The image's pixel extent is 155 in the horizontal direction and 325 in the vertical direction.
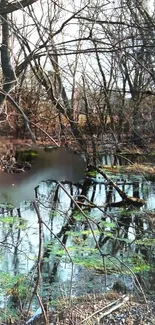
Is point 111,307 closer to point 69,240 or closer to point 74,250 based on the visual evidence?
point 74,250

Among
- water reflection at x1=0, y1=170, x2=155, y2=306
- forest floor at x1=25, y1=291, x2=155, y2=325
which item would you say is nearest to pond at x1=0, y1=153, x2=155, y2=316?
water reflection at x1=0, y1=170, x2=155, y2=306

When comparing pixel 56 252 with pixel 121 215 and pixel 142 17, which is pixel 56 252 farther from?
pixel 142 17

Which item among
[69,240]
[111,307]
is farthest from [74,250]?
[111,307]

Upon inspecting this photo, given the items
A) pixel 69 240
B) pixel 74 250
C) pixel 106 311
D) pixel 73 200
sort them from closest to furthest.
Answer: pixel 73 200
pixel 106 311
pixel 74 250
pixel 69 240

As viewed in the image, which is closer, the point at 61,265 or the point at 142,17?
the point at 142,17

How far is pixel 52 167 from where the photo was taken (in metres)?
10.9

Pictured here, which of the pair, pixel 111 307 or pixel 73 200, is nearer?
pixel 73 200

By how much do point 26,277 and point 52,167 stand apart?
671cm

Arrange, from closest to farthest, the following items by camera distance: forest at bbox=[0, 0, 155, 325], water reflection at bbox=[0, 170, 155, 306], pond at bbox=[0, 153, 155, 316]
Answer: forest at bbox=[0, 0, 155, 325] → pond at bbox=[0, 153, 155, 316] → water reflection at bbox=[0, 170, 155, 306]

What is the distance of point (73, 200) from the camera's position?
6.71 ft

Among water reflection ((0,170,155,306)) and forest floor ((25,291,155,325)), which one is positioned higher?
water reflection ((0,170,155,306))

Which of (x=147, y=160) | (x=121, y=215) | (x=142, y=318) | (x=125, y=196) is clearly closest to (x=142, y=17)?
(x=142, y=318)

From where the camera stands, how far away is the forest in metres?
3.00

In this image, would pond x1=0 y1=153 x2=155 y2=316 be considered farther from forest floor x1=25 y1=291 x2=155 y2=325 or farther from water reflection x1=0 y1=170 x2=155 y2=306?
forest floor x1=25 y1=291 x2=155 y2=325
